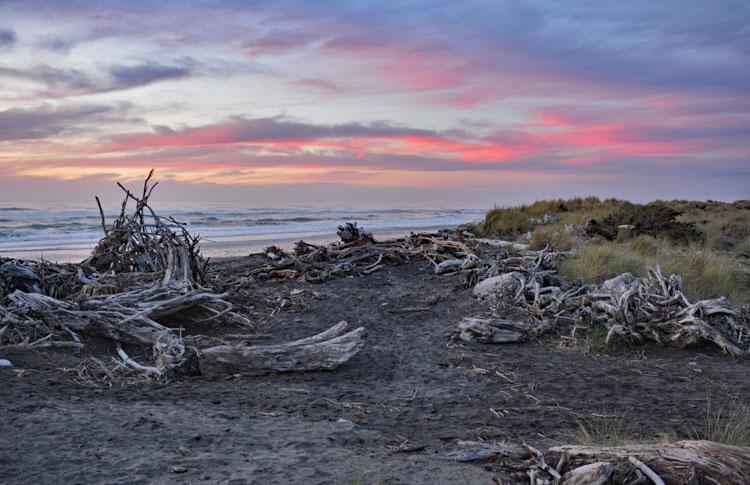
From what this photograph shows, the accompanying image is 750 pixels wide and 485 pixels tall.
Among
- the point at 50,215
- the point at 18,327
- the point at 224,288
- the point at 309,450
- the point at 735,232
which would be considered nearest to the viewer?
the point at 309,450

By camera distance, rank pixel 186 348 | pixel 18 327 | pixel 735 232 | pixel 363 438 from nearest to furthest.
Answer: pixel 363 438, pixel 186 348, pixel 18 327, pixel 735 232

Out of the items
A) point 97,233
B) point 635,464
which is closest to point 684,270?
point 635,464

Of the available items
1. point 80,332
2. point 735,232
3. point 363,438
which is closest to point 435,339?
point 363,438

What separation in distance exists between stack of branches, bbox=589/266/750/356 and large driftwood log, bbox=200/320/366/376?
2660 mm

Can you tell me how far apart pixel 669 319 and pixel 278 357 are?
392cm

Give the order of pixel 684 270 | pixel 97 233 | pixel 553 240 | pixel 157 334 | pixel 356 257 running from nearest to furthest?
pixel 157 334, pixel 684 270, pixel 356 257, pixel 553 240, pixel 97 233

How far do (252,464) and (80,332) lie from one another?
3414mm

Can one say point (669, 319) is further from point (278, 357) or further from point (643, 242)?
point (643, 242)

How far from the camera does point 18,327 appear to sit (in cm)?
573

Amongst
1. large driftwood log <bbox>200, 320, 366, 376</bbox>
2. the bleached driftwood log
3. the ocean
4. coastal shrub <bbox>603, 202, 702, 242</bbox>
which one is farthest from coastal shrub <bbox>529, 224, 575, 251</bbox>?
the bleached driftwood log

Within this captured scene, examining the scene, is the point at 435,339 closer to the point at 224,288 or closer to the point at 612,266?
the point at 224,288

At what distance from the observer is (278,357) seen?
17.3 ft

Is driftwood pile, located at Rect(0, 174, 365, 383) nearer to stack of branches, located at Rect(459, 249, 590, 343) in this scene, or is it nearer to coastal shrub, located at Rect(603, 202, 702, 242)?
stack of branches, located at Rect(459, 249, 590, 343)

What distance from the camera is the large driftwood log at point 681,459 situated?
2.80 meters
